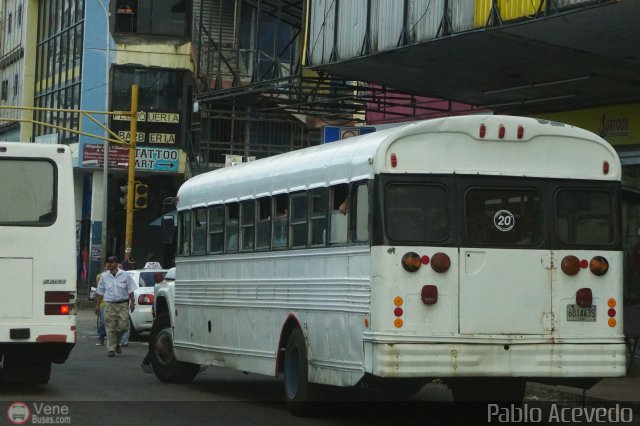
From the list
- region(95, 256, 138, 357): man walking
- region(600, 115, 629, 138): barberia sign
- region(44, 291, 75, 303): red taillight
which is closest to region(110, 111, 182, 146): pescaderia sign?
region(95, 256, 138, 357): man walking

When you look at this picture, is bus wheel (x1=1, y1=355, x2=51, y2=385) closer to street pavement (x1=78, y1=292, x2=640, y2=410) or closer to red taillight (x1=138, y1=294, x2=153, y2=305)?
street pavement (x1=78, y1=292, x2=640, y2=410)

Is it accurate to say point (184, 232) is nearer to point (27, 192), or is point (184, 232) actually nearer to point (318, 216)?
point (27, 192)

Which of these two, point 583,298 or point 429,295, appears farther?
point 583,298

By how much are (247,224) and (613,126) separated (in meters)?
7.29

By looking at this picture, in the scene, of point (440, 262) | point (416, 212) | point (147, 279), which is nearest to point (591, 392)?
point (440, 262)

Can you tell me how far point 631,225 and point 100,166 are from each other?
30545 millimetres

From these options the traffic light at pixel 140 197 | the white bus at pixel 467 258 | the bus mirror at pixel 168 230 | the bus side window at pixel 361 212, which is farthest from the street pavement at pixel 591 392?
the traffic light at pixel 140 197

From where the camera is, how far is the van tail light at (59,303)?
50.5 feet

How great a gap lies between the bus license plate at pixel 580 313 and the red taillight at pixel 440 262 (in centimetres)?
120

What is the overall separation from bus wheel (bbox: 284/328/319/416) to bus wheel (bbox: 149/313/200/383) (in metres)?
3.94

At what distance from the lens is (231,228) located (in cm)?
1591

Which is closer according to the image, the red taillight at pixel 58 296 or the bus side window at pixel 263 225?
the bus side window at pixel 263 225

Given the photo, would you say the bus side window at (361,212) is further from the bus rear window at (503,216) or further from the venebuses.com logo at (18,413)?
the venebuses.com logo at (18,413)

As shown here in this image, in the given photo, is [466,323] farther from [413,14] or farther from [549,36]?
[413,14]
